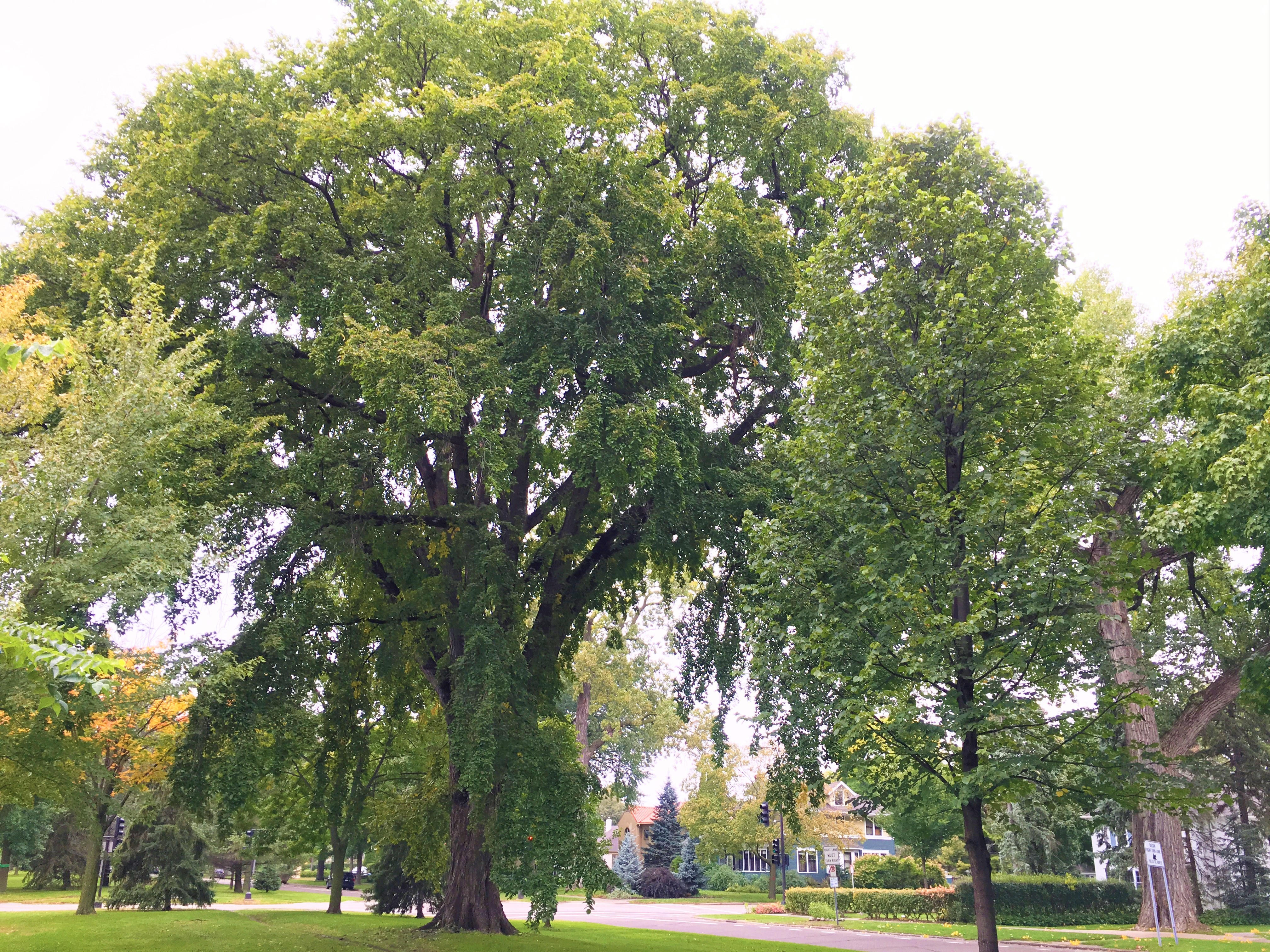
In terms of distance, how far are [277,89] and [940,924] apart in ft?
104

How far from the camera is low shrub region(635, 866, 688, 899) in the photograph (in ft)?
163

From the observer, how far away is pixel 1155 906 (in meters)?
20.1

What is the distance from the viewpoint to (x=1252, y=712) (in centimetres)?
2895

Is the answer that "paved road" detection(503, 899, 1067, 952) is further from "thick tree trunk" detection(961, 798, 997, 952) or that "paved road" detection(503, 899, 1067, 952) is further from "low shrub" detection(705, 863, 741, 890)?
"low shrub" detection(705, 863, 741, 890)

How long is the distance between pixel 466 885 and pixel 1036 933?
54.2ft

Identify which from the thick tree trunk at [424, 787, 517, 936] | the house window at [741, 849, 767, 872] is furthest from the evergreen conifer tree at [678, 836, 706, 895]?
the thick tree trunk at [424, 787, 517, 936]

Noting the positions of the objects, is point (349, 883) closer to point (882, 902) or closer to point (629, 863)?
point (629, 863)

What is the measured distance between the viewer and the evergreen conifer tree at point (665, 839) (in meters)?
53.7

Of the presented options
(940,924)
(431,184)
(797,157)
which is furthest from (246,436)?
(940,924)

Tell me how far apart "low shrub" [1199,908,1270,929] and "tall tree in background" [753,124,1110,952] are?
26.2 meters

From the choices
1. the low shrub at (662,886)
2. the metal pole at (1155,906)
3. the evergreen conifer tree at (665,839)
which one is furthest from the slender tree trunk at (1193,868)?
the evergreen conifer tree at (665,839)

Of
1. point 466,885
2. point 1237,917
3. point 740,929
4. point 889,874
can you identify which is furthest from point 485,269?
point 889,874

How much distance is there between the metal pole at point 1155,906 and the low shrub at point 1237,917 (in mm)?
8802

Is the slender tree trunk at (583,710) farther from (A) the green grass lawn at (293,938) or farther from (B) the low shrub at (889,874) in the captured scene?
(A) the green grass lawn at (293,938)
